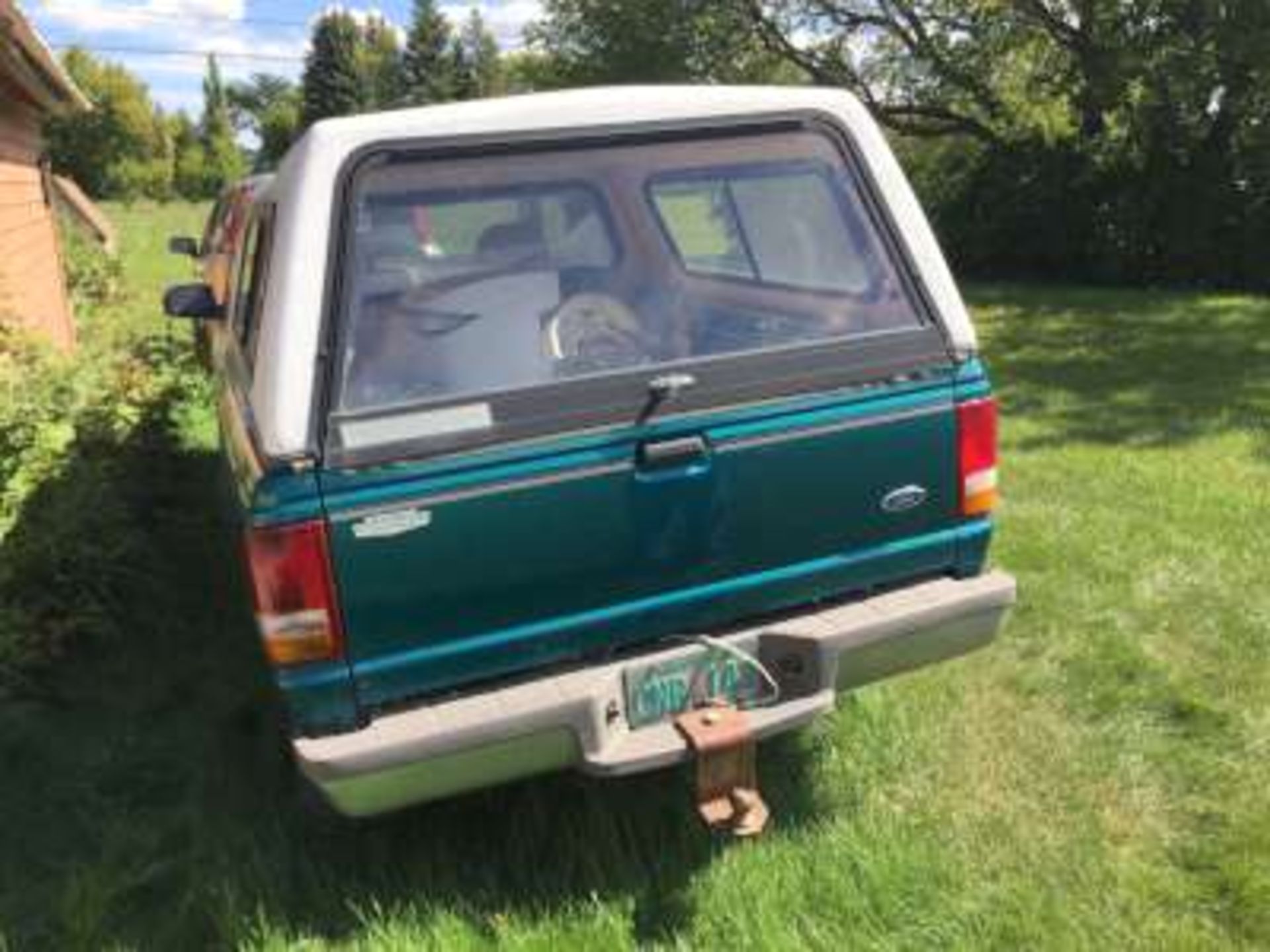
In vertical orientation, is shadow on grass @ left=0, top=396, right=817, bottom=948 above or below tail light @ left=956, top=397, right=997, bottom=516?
below

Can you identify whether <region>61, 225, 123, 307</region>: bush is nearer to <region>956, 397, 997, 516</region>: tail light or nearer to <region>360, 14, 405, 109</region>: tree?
<region>956, 397, 997, 516</region>: tail light

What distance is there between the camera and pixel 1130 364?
10.5 metres

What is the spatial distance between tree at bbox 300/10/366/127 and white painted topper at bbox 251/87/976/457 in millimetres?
80365

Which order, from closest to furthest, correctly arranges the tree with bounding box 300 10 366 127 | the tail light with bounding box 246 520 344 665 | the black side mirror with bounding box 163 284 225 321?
the tail light with bounding box 246 520 344 665, the black side mirror with bounding box 163 284 225 321, the tree with bounding box 300 10 366 127

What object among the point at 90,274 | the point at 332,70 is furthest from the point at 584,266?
the point at 332,70

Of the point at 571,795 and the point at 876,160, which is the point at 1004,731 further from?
the point at 876,160

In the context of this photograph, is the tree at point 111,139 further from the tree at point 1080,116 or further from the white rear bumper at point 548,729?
the white rear bumper at point 548,729

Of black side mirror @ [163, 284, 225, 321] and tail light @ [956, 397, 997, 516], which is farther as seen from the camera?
black side mirror @ [163, 284, 225, 321]

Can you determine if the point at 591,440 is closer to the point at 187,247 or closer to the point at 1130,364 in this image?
the point at 1130,364

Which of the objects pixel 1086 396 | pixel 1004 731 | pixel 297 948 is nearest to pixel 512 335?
pixel 297 948

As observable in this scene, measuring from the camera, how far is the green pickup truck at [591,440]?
2.85 metres

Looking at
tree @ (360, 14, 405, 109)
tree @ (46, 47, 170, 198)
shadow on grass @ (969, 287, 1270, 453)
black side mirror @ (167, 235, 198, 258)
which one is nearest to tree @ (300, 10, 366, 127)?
tree @ (360, 14, 405, 109)

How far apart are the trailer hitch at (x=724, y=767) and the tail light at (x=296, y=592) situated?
2.80ft

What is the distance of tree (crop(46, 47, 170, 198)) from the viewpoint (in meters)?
55.2
